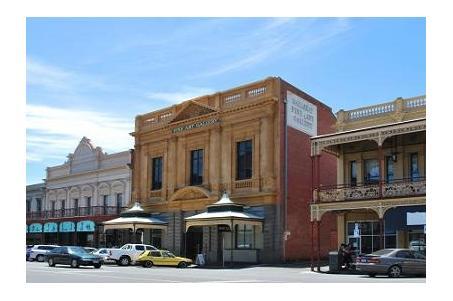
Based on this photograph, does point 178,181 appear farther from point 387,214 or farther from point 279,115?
point 387,214

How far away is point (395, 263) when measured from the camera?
2500cm

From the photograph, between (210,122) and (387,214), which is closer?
(387,214)

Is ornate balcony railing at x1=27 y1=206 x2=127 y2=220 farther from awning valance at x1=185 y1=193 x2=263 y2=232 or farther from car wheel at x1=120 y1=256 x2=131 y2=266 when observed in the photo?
awning valance at x1=185 y1=193 x2=263 y2=232

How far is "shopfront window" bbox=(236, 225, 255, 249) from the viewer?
3659 cm

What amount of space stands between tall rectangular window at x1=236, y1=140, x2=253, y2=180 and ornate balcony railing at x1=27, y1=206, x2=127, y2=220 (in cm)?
1461

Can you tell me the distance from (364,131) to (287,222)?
316 inches

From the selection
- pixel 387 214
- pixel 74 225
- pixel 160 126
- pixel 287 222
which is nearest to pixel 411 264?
pixel 387 214

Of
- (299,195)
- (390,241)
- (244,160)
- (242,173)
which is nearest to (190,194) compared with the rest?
(242,173)

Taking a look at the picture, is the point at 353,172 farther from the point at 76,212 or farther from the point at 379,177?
the point at 76,212

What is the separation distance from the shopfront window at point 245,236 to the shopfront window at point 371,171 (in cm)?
754

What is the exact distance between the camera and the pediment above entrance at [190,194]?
39.2 meters

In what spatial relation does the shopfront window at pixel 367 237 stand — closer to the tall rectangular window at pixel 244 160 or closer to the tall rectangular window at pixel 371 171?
the tall rectangular window at pixel 371 171

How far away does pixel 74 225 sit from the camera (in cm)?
5166

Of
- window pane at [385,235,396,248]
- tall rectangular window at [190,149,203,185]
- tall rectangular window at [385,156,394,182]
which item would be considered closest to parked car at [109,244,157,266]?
tall rectangular window at [190,149,203,185]
